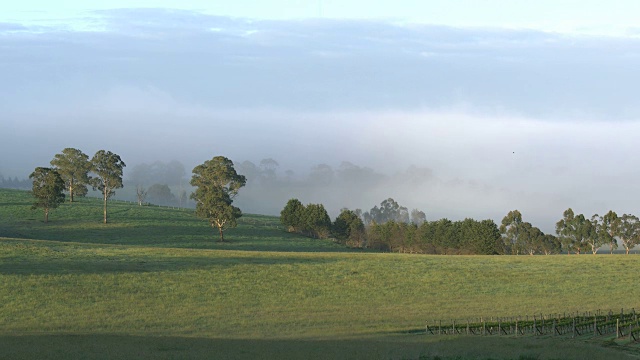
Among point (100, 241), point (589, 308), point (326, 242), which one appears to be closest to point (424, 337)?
point (589, 308)

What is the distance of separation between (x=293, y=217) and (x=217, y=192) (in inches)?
863

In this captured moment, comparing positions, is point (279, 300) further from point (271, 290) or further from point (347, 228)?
point (347, 228)

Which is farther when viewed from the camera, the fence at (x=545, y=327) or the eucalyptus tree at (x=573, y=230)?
the eucalyptus tree at (x=573, y=230)

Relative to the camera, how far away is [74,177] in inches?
5979

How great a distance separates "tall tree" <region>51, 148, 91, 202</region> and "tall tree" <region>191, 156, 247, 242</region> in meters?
23.8

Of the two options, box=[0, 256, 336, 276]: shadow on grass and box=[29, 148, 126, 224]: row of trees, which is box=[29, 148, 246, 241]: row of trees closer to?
box=[29, 148, 126, 224]: row of trees

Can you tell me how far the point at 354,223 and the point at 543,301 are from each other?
306ft

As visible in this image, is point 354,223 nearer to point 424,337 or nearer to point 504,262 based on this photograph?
point 504,262

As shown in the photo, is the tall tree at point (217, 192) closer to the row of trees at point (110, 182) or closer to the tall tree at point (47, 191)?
the row of trees at point (110, 182)

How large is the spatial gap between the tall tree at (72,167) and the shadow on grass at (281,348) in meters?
114

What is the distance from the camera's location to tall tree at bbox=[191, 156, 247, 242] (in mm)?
124688

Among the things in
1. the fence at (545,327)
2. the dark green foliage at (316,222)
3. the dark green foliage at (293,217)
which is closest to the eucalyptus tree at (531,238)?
the dark green foliage at (316,222)

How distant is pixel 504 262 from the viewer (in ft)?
287

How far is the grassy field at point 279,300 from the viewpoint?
36.1 meters
